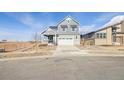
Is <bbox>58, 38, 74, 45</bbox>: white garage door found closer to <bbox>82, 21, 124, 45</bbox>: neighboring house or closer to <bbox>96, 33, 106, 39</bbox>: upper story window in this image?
<bbox>82, 21, 124, 45</bbox>: neighboring house

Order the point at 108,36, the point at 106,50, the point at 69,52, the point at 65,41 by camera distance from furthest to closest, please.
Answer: the point at 65,41 → the point at 108,36 → the point at 106,50 → the point at 69,52

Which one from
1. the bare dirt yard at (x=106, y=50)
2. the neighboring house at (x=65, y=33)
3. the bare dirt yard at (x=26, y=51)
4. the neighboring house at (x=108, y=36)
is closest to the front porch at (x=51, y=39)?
the neighboring house at (x=65, y=33)

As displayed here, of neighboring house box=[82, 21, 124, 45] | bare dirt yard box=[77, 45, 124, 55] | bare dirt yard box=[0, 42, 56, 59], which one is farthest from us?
neighboring house box=[82, 21, 124, 45]

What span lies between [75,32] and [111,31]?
6121mm

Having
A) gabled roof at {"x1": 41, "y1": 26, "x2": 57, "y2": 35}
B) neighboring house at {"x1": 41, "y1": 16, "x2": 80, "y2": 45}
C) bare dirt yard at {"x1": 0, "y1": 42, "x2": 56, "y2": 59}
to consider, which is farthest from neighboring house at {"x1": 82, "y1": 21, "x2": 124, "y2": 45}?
bare dirt yard at {"x1": 0, "y1": 42, "x2": 56, "y2": 59}

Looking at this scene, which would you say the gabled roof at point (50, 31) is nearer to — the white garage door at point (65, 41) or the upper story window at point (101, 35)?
the white garage door at point (65, 41)

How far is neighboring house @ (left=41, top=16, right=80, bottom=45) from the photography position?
33.7m

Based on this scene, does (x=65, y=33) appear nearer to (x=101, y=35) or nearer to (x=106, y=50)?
(x=101, y=35)

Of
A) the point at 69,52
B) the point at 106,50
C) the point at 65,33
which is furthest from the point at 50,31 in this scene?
the point at 69,52

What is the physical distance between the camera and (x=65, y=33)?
1350 inches
